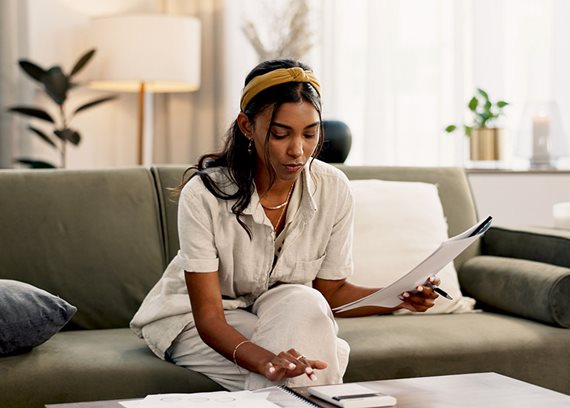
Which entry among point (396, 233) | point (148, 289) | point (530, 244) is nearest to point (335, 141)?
point (396, 233)

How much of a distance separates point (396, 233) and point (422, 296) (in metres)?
0.86

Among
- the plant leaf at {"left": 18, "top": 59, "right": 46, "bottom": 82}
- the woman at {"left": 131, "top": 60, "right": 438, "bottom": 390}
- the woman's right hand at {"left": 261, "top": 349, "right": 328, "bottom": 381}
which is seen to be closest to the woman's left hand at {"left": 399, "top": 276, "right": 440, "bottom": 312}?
the woman at {"left": 131, "top": 60, "right": 438, "bottom": 390}

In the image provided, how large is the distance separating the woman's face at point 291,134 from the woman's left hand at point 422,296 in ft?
1.07

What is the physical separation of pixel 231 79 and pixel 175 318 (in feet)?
8.43

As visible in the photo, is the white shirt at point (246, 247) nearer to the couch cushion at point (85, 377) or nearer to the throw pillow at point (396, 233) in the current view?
the couch cushion at point (85, 377)

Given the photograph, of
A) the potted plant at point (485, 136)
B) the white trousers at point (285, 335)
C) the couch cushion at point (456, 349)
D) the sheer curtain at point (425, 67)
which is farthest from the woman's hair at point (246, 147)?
the sheer curtain at point (425, 67)

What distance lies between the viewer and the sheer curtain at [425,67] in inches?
168

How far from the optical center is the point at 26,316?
202cm

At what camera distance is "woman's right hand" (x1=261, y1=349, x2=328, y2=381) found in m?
1.62

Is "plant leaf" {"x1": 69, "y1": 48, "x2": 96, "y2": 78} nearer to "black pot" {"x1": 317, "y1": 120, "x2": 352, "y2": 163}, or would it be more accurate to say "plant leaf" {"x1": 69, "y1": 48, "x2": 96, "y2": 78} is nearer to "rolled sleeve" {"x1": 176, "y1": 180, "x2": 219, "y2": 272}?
"black pot" {"x1": 317, "y1": 120, "x2": 352, "y2": 163}

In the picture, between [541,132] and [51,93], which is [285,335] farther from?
[51,93]

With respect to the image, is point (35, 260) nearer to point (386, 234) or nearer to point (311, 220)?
point (311, 220)

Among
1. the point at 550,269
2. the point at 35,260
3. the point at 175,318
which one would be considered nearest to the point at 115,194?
the point at 35,260

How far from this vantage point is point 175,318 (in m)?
2.04
